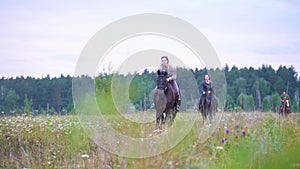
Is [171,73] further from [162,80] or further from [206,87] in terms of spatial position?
[206,87]

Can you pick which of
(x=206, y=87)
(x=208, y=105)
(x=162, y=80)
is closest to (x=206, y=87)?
(x=206, y=87)

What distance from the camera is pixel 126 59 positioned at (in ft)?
40.8

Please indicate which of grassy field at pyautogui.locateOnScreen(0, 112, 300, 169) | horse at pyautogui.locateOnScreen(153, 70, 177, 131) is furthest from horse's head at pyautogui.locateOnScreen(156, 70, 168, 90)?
grassy field at pyautogui.locateOnScreen(0, 112, 300, 169)

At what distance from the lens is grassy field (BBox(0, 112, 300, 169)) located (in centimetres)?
481

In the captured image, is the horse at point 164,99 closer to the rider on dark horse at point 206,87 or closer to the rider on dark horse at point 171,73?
the rider on dark horse at point 171,73

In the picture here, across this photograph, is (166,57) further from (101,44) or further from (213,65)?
(101,44)

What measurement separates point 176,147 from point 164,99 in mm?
6524

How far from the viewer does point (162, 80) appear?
12.7 meters

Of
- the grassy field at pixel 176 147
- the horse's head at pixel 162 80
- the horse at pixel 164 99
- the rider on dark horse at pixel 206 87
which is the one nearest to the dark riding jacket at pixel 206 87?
the rider on dark horse at pixel 206 87

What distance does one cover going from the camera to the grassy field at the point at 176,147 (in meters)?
4.81

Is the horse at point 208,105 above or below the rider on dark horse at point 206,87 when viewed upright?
below

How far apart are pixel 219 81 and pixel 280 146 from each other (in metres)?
12.1

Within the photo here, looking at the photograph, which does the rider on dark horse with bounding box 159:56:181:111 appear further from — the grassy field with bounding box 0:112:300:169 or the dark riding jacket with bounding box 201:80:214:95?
the grassy field with bounding box 0:112:300:169

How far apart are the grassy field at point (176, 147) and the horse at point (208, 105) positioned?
10.8 feet
